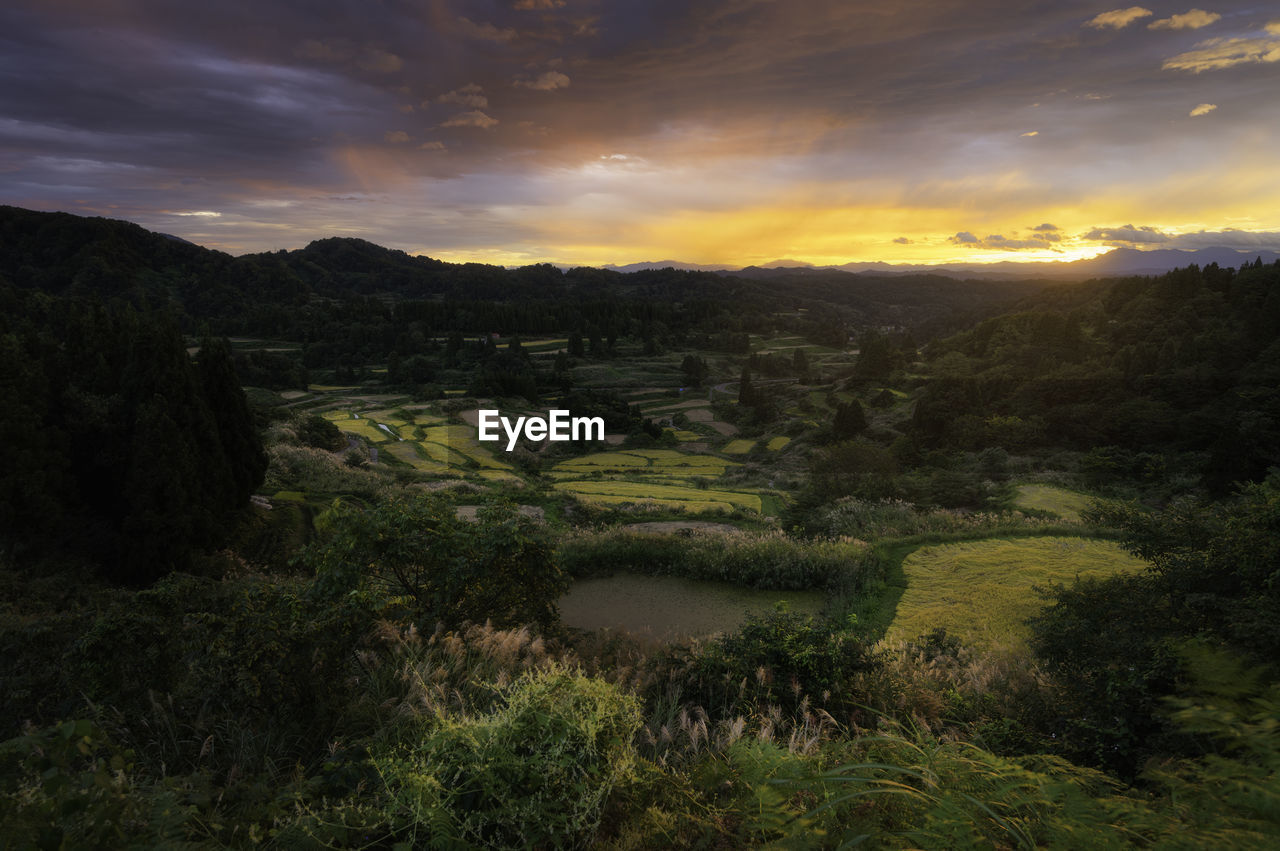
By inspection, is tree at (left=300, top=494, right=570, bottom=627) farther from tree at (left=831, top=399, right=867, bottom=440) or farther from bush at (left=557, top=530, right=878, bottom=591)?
tree at (left=831, top=399, right=867, bottom=440)

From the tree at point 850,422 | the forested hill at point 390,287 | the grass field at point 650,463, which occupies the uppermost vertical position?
the forested hill at point 390,287

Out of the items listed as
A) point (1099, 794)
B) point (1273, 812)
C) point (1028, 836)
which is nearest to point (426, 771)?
point (1028, 836)

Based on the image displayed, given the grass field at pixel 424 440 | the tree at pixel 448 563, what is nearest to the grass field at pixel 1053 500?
the tree at pixel 448 563

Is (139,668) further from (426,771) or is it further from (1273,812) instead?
(1273,812)

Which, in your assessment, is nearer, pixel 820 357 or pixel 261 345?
pixel 261 345

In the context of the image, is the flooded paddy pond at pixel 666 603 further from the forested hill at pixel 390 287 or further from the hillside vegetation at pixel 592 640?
the forested hill at pixel 390 287

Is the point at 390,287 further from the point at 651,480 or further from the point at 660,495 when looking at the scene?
the point at 660,495
